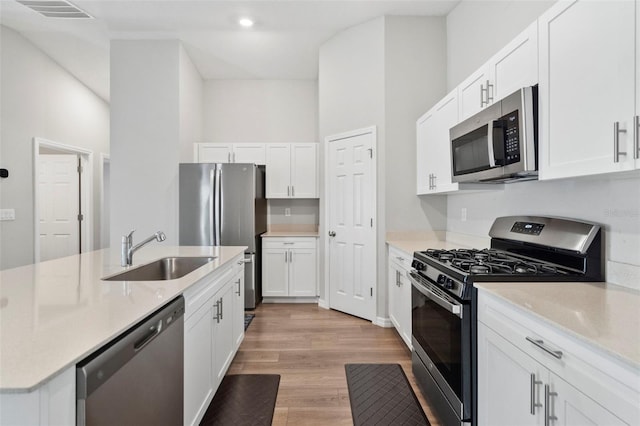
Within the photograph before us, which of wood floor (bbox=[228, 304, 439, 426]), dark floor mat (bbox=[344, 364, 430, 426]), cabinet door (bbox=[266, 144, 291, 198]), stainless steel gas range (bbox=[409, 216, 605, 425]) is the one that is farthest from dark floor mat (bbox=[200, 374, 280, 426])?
cabinet door (bbox=[266, 144, 291, 198])

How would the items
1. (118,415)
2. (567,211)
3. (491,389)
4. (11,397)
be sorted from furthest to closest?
1. (567,211)
2. (491,389)
3. (118,415)
4. (11,397)

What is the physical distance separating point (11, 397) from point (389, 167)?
3.33 meters

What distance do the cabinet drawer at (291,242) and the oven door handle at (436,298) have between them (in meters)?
2.22

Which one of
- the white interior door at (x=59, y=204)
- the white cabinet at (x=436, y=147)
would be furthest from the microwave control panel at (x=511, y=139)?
the white interior door at (x=59, y=204)

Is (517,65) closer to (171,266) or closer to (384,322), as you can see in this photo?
(171,266)

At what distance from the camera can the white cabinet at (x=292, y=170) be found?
4766 millimetres

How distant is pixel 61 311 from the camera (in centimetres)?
118

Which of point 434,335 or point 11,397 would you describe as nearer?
point 11,397

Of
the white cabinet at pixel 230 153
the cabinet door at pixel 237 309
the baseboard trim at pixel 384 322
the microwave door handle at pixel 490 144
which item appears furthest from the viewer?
the white cabinet at pixel 230 153

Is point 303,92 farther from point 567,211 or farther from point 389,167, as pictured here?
point 567,211

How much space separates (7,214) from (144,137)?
1.94m

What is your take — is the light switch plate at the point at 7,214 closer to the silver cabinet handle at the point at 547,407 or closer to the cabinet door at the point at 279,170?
the cabinet door at the point at 279,170

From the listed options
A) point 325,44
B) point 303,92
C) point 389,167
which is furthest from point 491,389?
point 303,92

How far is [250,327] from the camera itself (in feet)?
11.8
